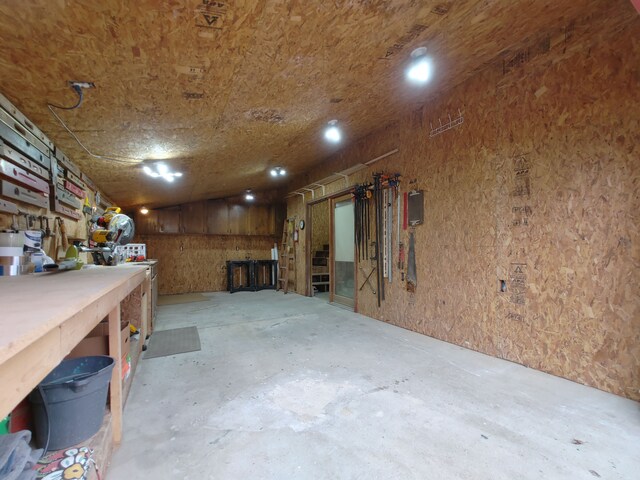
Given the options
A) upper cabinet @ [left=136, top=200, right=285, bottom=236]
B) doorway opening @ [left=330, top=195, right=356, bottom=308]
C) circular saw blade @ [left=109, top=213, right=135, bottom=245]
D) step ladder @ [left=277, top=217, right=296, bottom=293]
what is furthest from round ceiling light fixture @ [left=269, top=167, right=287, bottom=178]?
circular saw blade @ [left=109, top=213, right=135, bottom=245]

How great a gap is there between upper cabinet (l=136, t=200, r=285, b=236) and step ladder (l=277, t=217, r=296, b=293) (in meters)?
1.18

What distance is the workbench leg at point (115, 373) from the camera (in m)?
1.63

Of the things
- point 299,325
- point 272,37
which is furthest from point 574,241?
point 299,325

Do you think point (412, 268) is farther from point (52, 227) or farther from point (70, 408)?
point (52, 227)

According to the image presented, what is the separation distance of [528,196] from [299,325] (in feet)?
10.5

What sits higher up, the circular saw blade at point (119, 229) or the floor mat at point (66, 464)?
the circular saw blade at point (119, 229)

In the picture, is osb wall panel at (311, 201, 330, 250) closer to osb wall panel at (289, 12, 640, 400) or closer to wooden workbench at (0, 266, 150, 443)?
osb wall panel at (289, 12, 640, 400)

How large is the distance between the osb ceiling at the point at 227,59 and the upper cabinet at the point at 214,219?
432cm

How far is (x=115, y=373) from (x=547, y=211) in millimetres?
3479

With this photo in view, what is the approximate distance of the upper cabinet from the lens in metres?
7.89

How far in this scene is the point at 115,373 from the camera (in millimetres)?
1650

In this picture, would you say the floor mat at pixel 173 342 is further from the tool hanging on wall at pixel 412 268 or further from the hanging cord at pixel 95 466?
the tool hanging on wall at pixel 412 268

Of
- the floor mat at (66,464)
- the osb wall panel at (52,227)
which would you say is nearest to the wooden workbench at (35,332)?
the floor mat at (66,464)

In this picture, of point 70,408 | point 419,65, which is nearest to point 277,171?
point 419,65
